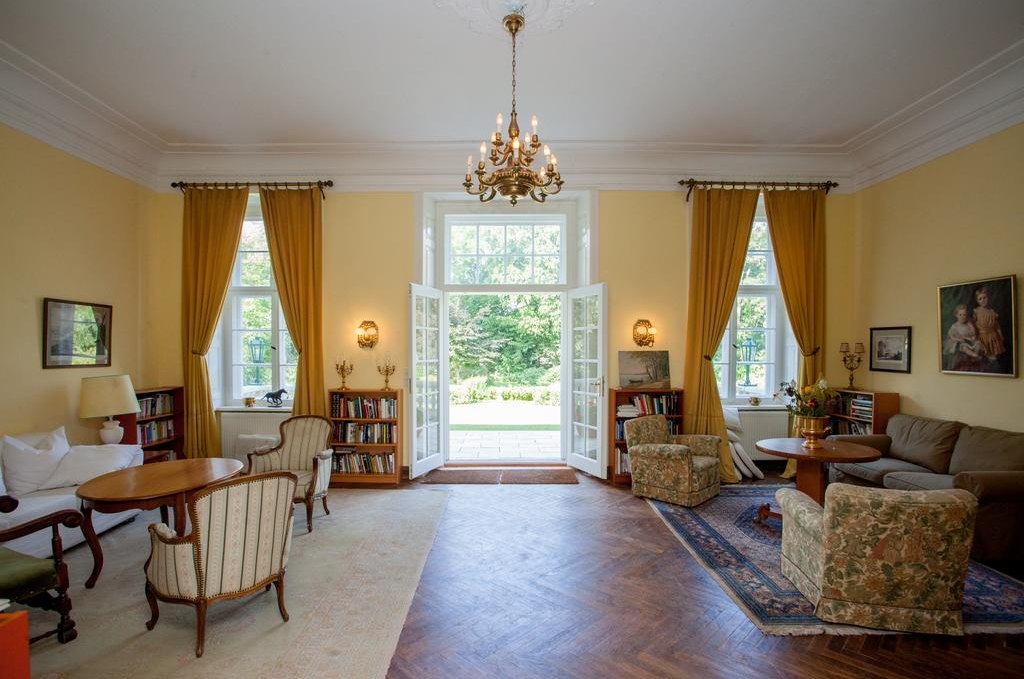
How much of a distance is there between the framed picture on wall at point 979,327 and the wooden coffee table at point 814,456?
1.31 meters

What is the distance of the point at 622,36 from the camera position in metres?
3.64

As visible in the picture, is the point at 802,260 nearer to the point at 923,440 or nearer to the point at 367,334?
the point at 923,440

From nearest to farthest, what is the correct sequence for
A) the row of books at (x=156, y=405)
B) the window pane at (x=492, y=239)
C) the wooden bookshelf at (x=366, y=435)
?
the row of books at (x=156, y=405), the wooden bookshelf at (x=366, y=435), the window pane at (x=492, y=239)

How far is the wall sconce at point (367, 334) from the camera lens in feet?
19.0

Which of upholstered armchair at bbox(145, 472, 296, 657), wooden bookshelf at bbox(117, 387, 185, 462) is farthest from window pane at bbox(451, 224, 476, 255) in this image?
upholstered armchair at bbox(145, 472, 296, 657)

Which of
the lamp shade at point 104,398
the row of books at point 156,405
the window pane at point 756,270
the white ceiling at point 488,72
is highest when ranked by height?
the white ceiling at point 488,72

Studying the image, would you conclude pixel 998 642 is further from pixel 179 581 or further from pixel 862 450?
pixel 179 581

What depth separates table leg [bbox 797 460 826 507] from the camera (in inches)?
169

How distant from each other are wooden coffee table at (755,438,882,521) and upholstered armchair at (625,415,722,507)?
0.62 m

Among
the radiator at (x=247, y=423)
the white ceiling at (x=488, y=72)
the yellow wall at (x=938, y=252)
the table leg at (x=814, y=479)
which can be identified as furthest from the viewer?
the radiator at (x=247, y=423)

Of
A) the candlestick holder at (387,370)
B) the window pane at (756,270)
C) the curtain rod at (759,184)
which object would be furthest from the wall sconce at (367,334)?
the window pane at (756,270)

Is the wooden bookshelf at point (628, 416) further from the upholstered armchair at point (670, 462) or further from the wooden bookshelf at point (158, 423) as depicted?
the wooden bookshelf at point (158, 423)

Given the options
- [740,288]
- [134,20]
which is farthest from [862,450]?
[134,20]

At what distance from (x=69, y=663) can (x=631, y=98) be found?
585 centimetres
